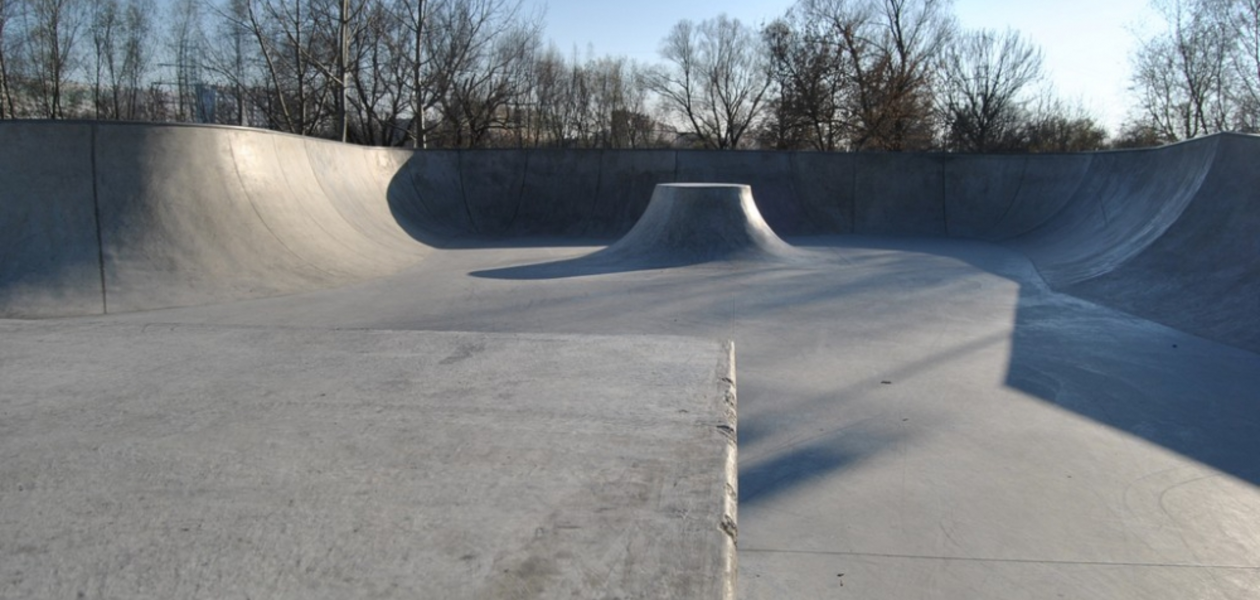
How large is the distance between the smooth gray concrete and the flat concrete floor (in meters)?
1.09

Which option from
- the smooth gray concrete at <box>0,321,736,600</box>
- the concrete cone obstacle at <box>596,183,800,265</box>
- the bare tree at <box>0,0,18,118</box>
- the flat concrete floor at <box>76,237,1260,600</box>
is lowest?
the flat concrete floor at <box>76,237,1260,600</box>

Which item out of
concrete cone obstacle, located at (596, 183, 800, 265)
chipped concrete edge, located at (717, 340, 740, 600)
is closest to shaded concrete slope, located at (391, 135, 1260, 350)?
concrete cone obstacle, located at (596, 183, 800, 265)

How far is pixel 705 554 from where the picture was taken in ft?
3.83

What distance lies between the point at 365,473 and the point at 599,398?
2.07 ft

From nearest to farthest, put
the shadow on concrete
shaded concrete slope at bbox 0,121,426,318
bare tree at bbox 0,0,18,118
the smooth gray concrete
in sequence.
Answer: the smooth gray concrete → the shadow on concrete → shaded concrete slope at bbox 0,121,426,318 → bare tree at bbox 0,0,18,118

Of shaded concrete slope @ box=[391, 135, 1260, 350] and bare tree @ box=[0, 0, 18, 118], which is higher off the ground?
bare tree @ box=[0, 0, 18, 118]

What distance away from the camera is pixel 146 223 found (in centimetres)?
719

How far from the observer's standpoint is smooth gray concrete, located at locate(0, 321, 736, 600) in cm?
111

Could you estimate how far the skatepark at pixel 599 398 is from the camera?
1236mm

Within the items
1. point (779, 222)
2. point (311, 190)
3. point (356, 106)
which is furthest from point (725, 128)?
point (311, 190)

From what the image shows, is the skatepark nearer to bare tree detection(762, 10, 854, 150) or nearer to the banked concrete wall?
the banked concrete wall

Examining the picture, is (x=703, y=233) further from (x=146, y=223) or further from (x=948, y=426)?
(x=146, y=223)

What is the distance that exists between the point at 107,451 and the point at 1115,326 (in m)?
7.12

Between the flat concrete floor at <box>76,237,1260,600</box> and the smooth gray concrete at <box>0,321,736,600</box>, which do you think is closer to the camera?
the smooth gray concrete at <box>0,321,736,600</box>
